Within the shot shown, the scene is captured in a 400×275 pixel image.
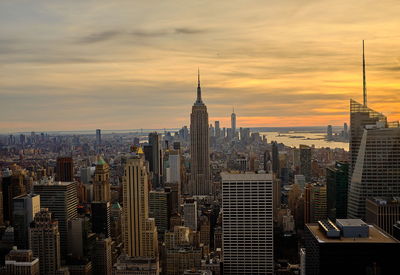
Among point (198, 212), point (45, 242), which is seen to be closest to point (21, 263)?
point (45, 242)

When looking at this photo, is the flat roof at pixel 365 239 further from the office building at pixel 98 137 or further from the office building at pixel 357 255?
the office building at pixel 98 137

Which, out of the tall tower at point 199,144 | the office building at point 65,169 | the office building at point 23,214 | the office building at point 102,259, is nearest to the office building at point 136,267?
the office building at point 102,259

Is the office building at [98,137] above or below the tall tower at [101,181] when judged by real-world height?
above

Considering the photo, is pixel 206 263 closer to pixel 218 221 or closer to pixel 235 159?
pixel 218 221

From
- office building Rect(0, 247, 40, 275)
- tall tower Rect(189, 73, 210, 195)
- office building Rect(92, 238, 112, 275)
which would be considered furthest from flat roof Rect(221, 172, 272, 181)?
tall tower Rect(189, 73, 210, 195)

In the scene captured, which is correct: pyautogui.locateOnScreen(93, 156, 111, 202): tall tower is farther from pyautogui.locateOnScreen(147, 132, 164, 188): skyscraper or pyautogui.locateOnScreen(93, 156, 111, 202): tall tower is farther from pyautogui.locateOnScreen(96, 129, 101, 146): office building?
pyautogui.locateOnScreen(96, 129, 101, 146): office building

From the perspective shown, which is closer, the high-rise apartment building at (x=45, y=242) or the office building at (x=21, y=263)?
the office building at (x=21, y=263)

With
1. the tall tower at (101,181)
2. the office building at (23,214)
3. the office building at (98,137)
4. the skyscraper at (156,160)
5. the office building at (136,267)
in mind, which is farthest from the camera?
the skyscraper at (156,160)
